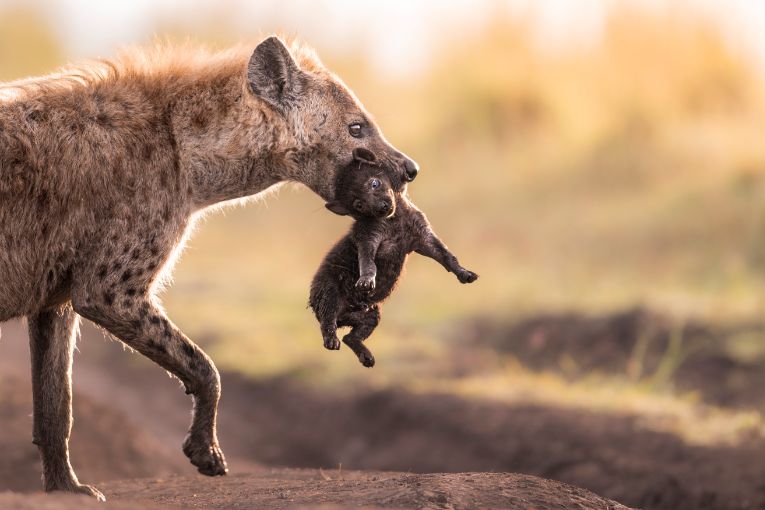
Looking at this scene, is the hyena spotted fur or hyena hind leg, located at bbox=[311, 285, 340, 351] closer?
the hyena spotted fur

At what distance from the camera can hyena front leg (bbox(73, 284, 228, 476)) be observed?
4.80 metres

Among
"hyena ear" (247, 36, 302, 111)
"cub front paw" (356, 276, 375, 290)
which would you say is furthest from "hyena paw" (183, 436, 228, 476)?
"hyena ear" (247, 36, 302, 111)

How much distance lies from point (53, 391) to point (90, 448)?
2.08 meters

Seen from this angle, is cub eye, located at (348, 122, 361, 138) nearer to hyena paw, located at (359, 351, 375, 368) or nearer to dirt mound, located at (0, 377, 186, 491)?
hyena paw, located at (359, 351, 375, 368)

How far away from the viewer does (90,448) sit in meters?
7.28

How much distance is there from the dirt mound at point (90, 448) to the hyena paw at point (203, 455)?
6.22 ft

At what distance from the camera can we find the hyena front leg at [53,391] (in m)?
5.29

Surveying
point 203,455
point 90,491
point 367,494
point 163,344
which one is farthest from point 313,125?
point 90,491

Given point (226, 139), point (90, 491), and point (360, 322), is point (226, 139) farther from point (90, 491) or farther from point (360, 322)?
point (90, 491)

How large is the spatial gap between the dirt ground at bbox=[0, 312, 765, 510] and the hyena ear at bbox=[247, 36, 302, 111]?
5.57 feet

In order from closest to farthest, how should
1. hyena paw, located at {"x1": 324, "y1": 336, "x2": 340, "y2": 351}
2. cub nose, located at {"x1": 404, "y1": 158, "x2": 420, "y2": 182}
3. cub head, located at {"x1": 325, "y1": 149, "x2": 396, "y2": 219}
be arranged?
hyena paw, located at {"x1": 324, "y1": 336, "x2": 340, "y2": 351}, cub head, located at {"x1": 325, "y1": 149, "x2": 396, "y2": 219}, cub nose, located at {"x1": 404, "y1": 158, "x2": 420, "y2": 182}

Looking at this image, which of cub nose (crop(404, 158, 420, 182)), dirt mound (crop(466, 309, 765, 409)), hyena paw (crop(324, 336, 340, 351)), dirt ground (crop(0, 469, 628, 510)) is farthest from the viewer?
dirt mound (crop(466, 309, 765, 409))

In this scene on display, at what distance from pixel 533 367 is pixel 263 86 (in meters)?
4.87

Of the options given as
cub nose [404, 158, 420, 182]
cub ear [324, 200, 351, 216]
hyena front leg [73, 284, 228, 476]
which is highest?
cub nose [404, 158, 420, 182]
